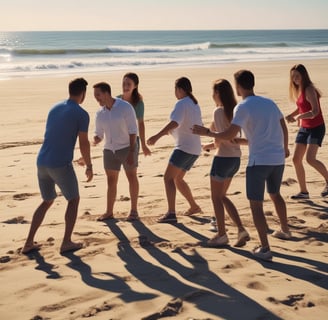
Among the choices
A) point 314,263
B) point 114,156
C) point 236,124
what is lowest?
point 314,263

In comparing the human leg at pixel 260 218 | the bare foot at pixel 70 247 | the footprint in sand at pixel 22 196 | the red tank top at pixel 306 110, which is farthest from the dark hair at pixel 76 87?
the red tank top at pixel 306 110

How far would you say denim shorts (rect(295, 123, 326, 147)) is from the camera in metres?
7.50

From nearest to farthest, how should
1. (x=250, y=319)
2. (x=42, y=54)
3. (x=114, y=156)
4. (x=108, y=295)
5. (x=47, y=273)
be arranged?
(x=250, y=319), (x=108, y=295), (x=47, y=273), (x=114, y=156), (x=42, y=54)

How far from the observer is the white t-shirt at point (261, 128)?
5.16 metres

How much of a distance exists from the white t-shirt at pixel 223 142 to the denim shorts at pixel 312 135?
6.71 ft

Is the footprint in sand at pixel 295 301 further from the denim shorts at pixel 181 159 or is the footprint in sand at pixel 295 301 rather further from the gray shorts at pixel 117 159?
the gray shorts at pixel 117 159

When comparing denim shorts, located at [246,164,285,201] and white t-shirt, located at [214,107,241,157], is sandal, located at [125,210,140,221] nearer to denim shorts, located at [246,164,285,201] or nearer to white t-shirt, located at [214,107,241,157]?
white t-shirt, located at [214,107,241,157]

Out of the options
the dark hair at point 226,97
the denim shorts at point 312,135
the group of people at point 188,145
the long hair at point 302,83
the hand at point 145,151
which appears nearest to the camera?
the group of people at point 188,145

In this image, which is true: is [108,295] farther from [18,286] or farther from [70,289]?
[18,286]

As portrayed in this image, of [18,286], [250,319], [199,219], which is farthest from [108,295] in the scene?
[199,219]

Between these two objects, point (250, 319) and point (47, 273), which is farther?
point (47, 273)

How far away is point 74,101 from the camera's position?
18.6 ft

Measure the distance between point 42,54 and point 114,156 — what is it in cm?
3985

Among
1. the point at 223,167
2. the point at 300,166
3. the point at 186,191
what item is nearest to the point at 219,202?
the point at 223,167
